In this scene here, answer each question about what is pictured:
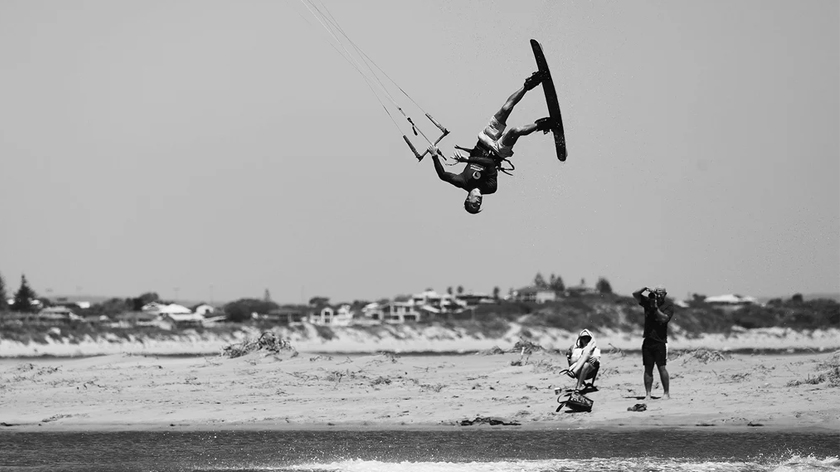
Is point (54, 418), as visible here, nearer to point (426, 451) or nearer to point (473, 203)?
point (426, 451)

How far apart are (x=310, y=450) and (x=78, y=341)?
42.4 meters

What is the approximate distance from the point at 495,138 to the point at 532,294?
8347cm

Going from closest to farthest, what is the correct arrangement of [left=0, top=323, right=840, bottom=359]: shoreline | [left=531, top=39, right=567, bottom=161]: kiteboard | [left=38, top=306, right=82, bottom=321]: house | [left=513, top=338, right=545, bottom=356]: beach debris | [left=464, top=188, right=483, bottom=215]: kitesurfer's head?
[left=464, top=188, right=483, bottom=215]: kitesurfer's head < [left=531, top=39, right=567, bottom=161]: kiteboard < [left=513, top=338, right=545, bottom=356]: beach debris < [left=0, top=323, right=840, bottom=359]: shoreline < [left=38, top=306, right=82, bottom=321]: house

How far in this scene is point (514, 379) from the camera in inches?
882

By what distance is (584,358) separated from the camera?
55.2ft

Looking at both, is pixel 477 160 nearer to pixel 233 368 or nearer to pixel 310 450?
pixel 310 450

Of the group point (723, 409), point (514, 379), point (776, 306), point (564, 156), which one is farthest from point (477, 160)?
point (776, 306)

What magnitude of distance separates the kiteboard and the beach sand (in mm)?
5653

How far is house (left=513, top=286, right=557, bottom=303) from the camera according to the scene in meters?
84.0

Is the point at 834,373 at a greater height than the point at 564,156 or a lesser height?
lesser

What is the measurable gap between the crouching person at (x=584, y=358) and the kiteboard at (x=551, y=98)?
351 centimetres

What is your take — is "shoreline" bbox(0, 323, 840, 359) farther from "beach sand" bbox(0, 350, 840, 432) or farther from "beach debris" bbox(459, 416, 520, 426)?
"beach debris" bbox(459, 416, 520, 426)

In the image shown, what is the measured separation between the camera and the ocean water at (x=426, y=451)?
14.5m

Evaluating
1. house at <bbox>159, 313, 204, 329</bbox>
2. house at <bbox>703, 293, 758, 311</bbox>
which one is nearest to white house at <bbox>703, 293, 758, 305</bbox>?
house at <bbox>703, 293, 758, 311</bbox>
